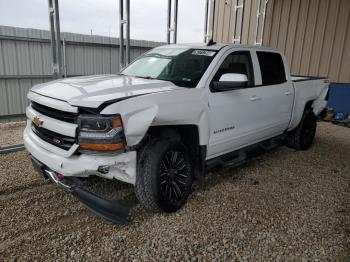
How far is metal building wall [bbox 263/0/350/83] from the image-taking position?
30.9 feet

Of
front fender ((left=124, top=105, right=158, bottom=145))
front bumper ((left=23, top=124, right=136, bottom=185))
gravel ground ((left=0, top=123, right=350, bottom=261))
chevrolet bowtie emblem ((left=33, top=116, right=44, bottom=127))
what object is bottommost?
gravel ground ((left=0, top=123, right=350, bottom=261))

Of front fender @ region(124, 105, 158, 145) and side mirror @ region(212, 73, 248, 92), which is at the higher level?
side mirror @ region(212, 73, 248, 92)

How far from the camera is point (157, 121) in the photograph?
2.97 meters

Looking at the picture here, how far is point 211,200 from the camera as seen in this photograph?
144 inches

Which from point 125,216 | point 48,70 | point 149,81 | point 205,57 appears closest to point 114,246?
point 125,216

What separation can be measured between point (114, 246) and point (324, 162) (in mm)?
4028

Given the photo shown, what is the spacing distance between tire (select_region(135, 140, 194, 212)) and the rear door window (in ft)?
6.54

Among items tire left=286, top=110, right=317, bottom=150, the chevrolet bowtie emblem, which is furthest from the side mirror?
tire left=286, top=110, right=317, bottom=150

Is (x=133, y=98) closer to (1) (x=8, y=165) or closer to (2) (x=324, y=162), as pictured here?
(1) (x=8, y=165)

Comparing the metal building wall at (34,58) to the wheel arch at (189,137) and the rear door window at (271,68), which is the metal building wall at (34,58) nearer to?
the rear door window at (271,68)

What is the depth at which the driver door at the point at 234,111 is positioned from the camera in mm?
3609

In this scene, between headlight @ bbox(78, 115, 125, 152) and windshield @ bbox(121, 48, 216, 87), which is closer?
headlight @ bbox(78, 115, 125, 152)

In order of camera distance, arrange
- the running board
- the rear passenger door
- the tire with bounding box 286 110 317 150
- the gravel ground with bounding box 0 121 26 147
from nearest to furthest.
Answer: the running board, the rear passenger door, the tire with bounding box 286 110 317 150, the gravel ground with bounding box 0 121 26 147

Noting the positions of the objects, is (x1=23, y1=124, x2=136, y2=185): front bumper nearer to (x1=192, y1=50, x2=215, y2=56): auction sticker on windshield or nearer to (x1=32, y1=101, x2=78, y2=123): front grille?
(x1=32, y1=101, x2=78, y2=123): front grille
